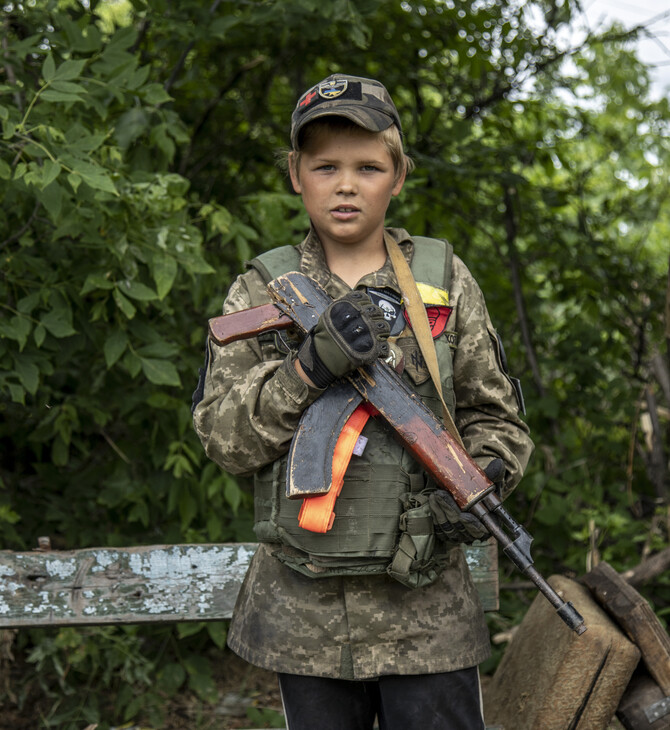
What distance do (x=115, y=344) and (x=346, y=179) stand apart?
139 centimetres

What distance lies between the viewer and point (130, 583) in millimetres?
2627

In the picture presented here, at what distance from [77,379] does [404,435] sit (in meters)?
2.23

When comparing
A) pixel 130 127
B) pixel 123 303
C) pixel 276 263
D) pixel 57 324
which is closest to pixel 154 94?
pixel 130 127

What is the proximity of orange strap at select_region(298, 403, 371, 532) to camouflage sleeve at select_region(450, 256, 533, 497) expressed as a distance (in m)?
0.33

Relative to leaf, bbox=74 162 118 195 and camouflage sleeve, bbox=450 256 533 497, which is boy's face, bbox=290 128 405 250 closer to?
camouflage sleeve, bbox=450 256 533 497

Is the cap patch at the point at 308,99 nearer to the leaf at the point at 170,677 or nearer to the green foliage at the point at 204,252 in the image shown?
the green foliage at the point at 204,252

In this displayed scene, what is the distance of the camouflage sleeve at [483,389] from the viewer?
78.5 inches

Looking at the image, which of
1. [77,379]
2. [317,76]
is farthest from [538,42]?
[77,379]

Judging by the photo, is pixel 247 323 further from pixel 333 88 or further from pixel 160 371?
pixel 160 371

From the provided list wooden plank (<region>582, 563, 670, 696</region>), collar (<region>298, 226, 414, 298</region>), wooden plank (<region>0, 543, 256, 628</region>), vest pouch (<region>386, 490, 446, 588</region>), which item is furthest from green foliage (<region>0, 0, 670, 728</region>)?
vest pouch (<region>386, 490, 446, 588</region>)

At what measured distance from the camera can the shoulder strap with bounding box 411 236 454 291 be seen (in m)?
2.00

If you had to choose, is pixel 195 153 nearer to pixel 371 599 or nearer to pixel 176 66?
pixel 176 66

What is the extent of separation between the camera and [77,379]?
365 cm

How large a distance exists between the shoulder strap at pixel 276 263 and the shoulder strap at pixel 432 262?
0.95ft
